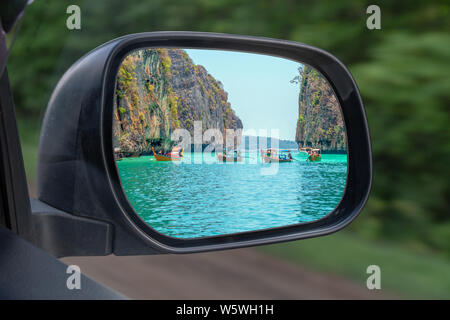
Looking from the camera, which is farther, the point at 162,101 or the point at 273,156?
the point at 273,156

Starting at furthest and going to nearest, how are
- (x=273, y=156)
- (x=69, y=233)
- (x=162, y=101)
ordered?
(x=273, y=156), (x=162, y=101), (x=69, y=233)

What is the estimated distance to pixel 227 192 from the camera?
122 centimetres

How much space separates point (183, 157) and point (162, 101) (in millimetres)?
159

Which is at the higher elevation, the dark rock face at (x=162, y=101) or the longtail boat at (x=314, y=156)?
the dark rock face at (x=162, y=101)

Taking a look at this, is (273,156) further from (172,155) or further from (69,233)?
(69,233)

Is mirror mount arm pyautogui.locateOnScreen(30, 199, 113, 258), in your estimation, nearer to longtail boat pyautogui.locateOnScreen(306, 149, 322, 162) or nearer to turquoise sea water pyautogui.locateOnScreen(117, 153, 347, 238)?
turquoise sea water pyautogui.locateOnScreen(117, 153, 347, 238)

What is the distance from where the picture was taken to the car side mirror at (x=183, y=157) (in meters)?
0.94

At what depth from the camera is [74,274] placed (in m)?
0.92

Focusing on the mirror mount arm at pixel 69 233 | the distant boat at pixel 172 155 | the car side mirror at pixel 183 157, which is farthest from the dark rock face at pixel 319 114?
the mirror mount arm at pixel 69 233

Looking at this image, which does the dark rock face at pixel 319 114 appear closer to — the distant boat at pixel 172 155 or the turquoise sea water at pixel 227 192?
the turquoise sea water at pixel 227 192

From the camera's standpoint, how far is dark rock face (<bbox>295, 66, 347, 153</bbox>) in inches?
55.7

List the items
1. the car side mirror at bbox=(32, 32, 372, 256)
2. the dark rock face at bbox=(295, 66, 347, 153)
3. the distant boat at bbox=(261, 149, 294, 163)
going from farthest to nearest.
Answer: the dark rock face at bbox=(295, 66, 347, 153)
the distant boat at bbox=(261, 149, 294, 163)
the car side mirror at bbox=(32, 32, 372, 256)

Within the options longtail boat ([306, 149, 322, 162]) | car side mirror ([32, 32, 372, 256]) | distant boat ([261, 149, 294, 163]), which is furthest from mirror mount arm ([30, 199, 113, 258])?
longtail boat ([306, 149, 322, 162])

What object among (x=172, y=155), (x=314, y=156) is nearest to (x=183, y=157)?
(x=172, y=155)
